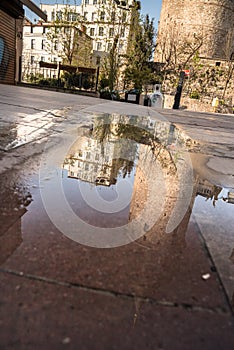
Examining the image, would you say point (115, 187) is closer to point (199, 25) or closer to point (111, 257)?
point (111, 257)

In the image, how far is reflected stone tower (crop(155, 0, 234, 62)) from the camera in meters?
26.1

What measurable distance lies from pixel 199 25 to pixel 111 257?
31271 mm

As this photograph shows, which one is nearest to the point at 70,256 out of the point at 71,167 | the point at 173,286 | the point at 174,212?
the point at 173,286

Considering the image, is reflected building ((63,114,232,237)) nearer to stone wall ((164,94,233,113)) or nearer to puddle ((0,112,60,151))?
puddle ((0,112,60,151))

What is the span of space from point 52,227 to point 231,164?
1.92 m

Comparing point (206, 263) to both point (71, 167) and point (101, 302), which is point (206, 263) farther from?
point (71, 167)

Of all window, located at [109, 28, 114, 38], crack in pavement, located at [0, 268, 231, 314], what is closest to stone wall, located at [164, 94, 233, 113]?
window, located at [109, 28, 114, 38]

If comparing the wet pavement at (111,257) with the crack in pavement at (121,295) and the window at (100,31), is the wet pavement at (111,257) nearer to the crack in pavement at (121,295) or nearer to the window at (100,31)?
the crack in pavement at (121,295)

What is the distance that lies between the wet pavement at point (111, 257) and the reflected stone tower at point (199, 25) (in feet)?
90.2

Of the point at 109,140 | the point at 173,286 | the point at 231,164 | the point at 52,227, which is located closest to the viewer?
the point at 173,286

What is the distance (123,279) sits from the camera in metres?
0.73

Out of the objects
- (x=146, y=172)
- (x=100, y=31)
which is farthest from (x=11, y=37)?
(x=146, y=172)

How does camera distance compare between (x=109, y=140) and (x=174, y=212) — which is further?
(x=109, y=140)

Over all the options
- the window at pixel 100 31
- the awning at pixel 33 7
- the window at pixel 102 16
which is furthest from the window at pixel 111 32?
the awning at pixel 33 7
